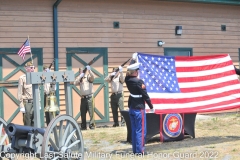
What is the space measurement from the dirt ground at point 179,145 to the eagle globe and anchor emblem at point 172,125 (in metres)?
0.22

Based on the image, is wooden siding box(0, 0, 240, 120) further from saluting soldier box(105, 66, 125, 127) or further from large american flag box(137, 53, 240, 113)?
large american flag box(137, 53, 240, 113)

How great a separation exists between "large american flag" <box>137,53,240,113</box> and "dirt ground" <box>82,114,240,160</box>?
28.8 inches

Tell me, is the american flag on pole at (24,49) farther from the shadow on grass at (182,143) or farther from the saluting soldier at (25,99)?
the shadow on grass at (182,143)

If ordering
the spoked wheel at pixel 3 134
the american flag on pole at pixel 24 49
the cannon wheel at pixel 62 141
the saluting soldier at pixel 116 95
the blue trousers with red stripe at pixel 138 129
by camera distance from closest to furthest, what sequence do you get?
1. the cannon wheel at pixel 62 141
2. the spoked wheel at pixel 3 134
3. the blue trousers with red stripe at pixel 138 129
4. the american flag on pole at pixel 24 49
5. the saluting soldier at pixel 116 95

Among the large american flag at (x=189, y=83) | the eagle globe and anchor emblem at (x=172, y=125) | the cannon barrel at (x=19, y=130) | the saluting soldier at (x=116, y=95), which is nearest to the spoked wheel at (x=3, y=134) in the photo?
the cannon barrel at (x=19, y=130)

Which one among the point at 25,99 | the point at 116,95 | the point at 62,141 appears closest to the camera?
the point at 62,141

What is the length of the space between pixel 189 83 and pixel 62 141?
3.82 m

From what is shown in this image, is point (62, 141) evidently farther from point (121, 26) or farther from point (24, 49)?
point (121, 26)

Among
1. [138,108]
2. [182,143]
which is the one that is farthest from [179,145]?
[138,108]

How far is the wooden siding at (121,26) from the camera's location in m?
13.6

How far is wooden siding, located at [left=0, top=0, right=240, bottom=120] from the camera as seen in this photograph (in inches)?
534

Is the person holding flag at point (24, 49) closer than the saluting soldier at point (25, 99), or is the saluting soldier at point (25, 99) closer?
the saluting soldier at point (25, 99)

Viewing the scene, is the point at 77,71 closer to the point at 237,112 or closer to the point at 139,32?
the point at 139,32

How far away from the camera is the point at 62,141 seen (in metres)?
7.47
